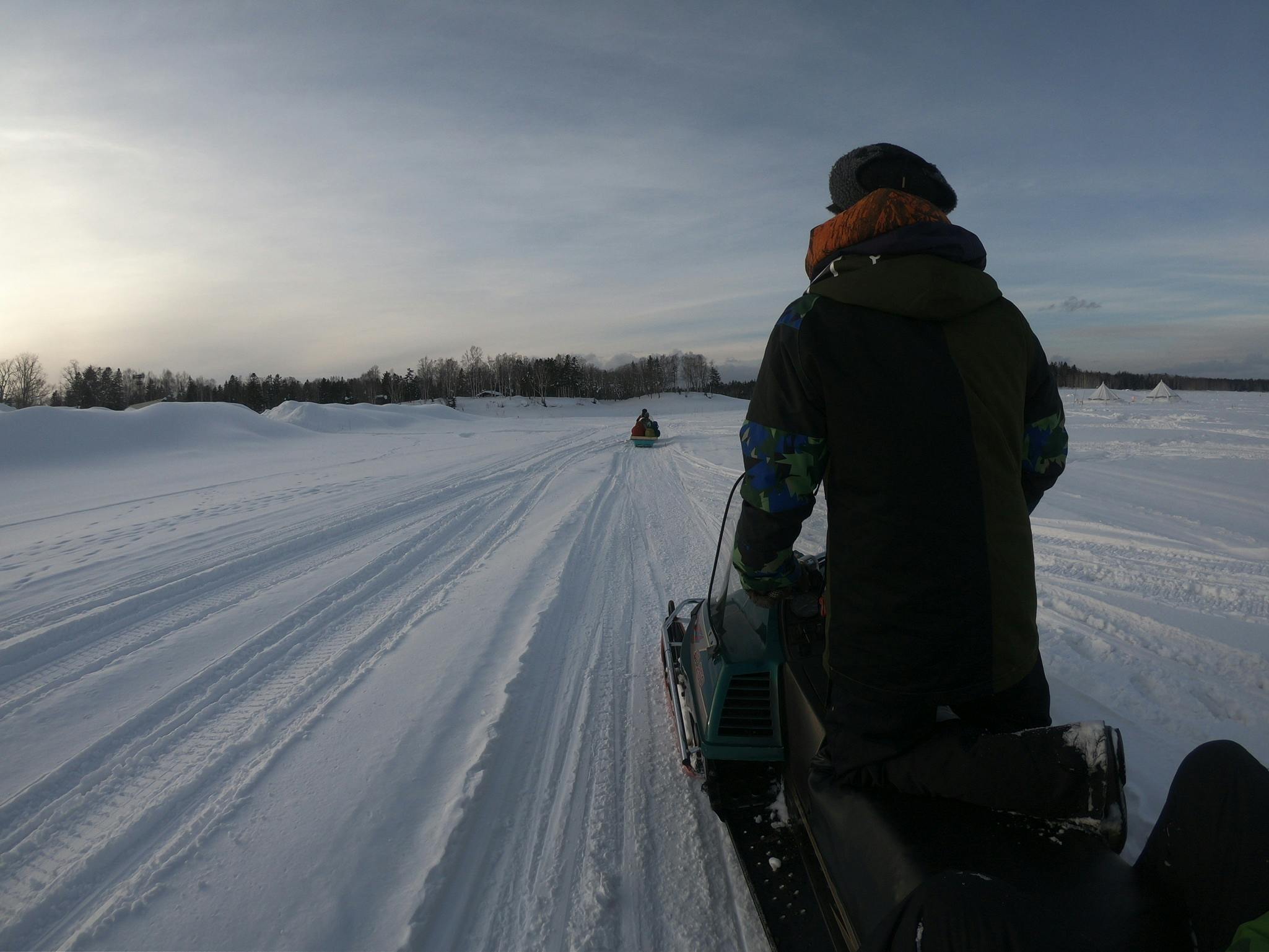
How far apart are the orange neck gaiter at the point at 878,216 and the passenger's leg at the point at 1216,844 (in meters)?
1.30

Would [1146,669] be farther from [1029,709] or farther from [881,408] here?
[881,408]

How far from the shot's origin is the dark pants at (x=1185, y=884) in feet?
3.64

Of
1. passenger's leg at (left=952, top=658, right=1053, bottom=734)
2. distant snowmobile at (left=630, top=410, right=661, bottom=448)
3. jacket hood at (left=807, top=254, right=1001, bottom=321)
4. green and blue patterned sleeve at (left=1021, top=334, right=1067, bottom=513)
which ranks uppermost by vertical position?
jacket hood at (left=807, top=254, right=1001, bottom=321)

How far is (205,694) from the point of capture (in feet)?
11.9

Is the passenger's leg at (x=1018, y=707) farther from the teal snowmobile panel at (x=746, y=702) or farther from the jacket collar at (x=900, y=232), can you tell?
the jacket collar at (x=900, y=232)

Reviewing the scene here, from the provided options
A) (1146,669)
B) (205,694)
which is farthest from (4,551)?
(1146,669)

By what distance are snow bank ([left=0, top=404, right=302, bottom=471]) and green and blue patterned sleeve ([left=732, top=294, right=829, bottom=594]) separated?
17903 mm

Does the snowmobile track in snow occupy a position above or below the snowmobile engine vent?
below

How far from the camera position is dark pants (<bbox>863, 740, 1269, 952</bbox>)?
111cm

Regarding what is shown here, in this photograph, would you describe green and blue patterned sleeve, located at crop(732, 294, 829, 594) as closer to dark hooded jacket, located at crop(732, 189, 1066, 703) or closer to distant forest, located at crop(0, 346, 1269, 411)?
dark hooded jacket, located at crop(732, 189, 1066, 703)

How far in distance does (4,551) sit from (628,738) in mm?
7703

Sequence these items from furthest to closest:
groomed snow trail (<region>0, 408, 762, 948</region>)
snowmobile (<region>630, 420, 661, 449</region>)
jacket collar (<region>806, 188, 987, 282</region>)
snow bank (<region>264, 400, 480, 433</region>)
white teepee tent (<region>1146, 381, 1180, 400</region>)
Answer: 1. white teepee tent (<region>1146, 381, 1180, 400</region>)
2. snow bank (<region>264, 400, 480, 433</region>)
3. snowmobile (<region>630, 420, 661, 449</region>)
4. groomed snow trail (<region>0, 408, 762, 948</region>)
5. jacket collar (<region>806, 188, 987, 282</region>)

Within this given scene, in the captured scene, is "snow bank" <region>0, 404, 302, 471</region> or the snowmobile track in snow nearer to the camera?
the snowmobile track in snow

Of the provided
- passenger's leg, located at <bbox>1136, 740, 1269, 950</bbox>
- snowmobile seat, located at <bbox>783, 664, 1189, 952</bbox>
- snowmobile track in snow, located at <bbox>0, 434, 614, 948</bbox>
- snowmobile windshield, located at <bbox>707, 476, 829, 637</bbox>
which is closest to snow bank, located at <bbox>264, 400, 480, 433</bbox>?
snowmobile track in snow, located at <bbox>0, 434, 614, 948</bbox>
